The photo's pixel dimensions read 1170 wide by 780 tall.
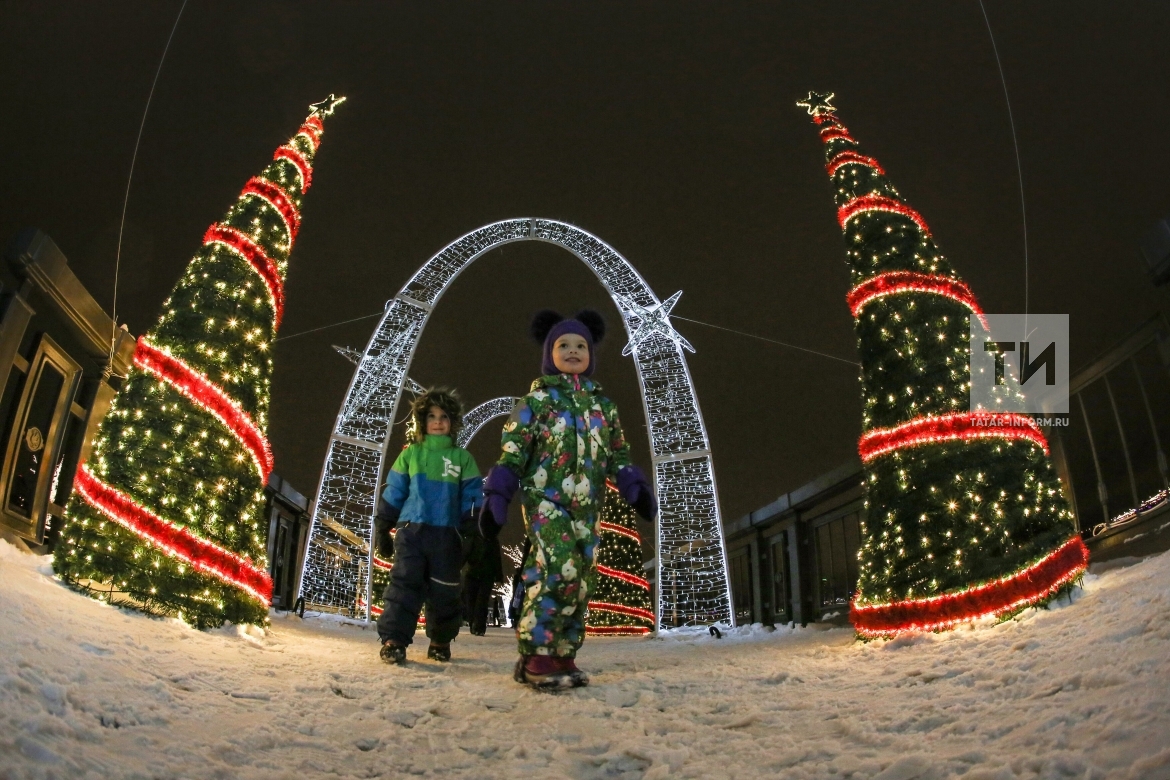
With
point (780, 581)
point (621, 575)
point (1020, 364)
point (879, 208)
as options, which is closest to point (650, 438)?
point (780, 581)

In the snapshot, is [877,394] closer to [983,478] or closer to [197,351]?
[983,478]

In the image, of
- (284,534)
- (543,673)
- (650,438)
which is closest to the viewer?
(543,673)

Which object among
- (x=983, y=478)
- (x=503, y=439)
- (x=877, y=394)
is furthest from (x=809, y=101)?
(x=503, y=439)

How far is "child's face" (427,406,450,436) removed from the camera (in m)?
4.67

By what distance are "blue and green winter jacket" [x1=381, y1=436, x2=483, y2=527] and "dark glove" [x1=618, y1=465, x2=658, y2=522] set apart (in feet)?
4.09

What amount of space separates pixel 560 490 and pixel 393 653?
1404mm

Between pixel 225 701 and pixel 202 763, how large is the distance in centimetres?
72

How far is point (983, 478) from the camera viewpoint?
3.96 metres

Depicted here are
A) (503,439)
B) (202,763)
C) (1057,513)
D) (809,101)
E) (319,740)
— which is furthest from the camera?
(809,101)

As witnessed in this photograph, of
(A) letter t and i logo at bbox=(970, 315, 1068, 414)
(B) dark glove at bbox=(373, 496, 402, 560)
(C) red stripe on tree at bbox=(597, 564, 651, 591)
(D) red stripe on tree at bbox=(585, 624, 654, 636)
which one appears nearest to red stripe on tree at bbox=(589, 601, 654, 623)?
(D) red stripe on tree at bbox=(585, 624, 654, 636)

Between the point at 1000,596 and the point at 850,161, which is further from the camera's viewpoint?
the point at 850,161

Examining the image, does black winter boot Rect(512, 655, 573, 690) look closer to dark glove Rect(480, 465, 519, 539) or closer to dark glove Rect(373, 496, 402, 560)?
dark glove Rect(480, 465, 519, 539)

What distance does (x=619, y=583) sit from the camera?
1220 cm

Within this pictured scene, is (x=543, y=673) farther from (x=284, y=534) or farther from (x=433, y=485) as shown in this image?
(x=284, y=534)
